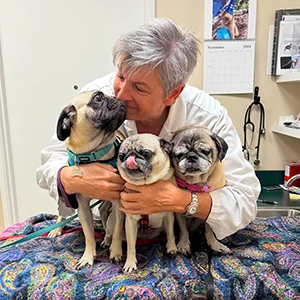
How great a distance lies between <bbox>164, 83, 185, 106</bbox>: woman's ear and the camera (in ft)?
3.20

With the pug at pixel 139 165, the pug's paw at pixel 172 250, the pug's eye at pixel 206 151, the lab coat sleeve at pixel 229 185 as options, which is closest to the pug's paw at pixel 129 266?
the pug at pixel 139 165

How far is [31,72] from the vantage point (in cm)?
177

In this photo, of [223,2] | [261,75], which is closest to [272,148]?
A: [261,75]

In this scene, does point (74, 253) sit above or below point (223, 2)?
below

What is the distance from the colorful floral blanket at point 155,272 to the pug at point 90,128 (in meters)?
0.07

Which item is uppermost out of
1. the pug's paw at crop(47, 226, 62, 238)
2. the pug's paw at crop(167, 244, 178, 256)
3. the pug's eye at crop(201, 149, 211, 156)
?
the pug's eye at crop(201, 149, 211, 156)

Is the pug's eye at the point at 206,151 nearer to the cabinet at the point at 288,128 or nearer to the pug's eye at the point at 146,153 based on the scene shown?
the pug's eye at the point at 146,153

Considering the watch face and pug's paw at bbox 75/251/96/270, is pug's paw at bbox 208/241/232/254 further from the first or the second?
pug's paw at bbox 75/251/96/270

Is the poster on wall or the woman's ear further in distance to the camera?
the poster on wall

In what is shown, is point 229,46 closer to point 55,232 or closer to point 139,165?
point 139,165

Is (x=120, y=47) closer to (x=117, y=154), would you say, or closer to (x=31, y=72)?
(x=117, y=154)

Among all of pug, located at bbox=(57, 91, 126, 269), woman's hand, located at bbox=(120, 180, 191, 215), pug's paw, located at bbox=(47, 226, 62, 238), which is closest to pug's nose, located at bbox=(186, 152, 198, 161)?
woman's hand, located at bbox=(120, 180, 191, 215)

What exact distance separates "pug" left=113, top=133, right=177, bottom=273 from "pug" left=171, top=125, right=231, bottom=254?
0.11 feet

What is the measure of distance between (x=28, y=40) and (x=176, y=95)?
1.14 metres
